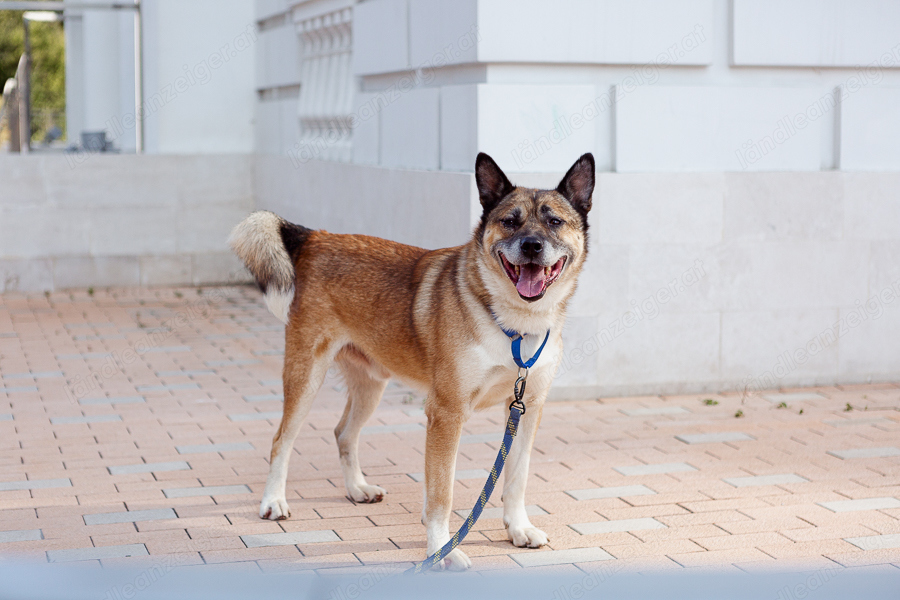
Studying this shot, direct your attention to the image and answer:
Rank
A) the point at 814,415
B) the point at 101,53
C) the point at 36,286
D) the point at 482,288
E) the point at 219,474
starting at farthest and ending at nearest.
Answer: the point at 101,53 → the point at 36,286 → the point at 814,415 → the point at 219,474 → the point at 482,288

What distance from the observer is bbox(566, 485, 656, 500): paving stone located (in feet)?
16.8

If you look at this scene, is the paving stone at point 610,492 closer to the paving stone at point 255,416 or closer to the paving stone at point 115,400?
the paving stone at point 255,416

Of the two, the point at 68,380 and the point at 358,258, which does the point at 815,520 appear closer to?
the point at 358,258

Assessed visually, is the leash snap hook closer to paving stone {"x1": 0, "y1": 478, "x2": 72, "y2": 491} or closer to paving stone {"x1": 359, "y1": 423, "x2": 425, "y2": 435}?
paving stone {"x1": 359, "y1": 423, "x2": 425, "y2": 435}

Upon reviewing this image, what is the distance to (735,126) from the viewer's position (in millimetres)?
7547

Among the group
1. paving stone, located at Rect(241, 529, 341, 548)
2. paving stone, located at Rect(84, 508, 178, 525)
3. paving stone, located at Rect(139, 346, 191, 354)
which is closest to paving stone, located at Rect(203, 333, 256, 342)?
paving stone, located at Rect(139, 346, 191, 354)

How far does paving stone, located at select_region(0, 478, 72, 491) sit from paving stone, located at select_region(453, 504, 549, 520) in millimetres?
1998

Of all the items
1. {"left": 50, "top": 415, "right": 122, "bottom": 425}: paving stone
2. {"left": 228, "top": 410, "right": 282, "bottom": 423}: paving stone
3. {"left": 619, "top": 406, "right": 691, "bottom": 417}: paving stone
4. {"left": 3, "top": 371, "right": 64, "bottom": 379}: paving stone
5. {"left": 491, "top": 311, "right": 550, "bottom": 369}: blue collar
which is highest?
{"left": 491, "top": 311, "right": 550, "bottom": 369}: blue collar

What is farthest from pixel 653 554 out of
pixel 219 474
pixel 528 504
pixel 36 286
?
pixel 36 286

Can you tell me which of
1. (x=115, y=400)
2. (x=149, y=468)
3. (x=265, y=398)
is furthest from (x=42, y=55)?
(x=149, y=468)

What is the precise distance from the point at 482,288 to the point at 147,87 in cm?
995

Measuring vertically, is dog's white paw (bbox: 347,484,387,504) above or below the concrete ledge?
below

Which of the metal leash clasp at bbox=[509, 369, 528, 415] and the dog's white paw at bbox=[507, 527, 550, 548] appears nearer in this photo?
the metal leash clasp at bbox=[509, 369, 528, 415]

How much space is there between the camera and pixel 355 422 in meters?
5.07
